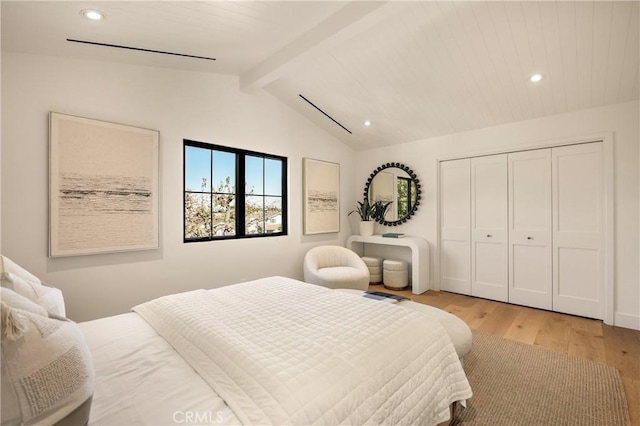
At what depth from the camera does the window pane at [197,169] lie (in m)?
3.17

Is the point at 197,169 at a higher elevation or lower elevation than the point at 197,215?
higher

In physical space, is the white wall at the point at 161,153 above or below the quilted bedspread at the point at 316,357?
above

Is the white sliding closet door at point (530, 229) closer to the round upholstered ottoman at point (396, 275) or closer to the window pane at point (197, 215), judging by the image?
the round upholstered ottoman at point (396, 275)

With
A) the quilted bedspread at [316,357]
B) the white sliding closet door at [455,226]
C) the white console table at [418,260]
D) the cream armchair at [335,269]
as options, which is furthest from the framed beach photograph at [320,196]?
the quilted bedspread at [316,357]

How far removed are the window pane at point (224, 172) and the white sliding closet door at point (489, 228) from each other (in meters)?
3.19

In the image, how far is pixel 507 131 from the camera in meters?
3.64

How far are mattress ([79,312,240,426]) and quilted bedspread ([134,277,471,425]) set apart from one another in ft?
0.15

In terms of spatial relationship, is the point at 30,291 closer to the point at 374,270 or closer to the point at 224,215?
the point at 224,215

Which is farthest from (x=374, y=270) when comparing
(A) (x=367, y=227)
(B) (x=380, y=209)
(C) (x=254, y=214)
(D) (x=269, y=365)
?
(D) (x=269, y=365)

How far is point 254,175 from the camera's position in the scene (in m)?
3.76

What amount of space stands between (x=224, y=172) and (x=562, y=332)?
3.95 m

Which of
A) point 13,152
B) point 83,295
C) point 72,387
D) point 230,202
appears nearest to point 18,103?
point 13,152

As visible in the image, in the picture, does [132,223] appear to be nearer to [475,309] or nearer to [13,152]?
[13,152]

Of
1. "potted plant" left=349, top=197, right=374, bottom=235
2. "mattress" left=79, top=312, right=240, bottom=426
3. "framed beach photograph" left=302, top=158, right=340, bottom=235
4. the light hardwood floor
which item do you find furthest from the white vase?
"mattress" left=79, top=312, right=240, bottom=426
